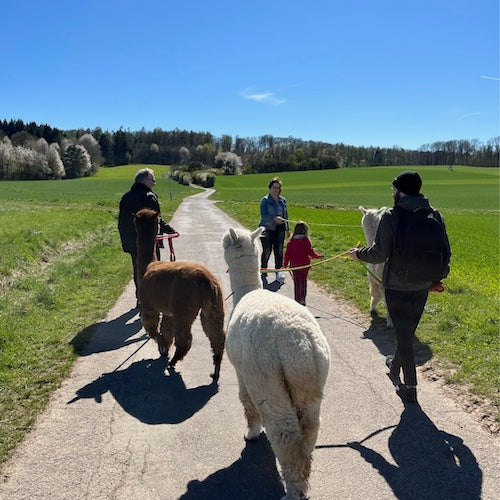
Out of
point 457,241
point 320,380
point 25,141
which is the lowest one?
point 457,241

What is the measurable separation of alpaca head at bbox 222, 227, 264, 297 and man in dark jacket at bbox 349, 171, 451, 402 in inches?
46.0

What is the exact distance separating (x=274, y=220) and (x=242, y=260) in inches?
186

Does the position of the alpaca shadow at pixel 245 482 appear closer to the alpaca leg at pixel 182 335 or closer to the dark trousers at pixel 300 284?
the alpaca leg at pixel 182 335

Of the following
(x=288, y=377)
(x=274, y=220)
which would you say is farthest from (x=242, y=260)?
(x=274, y=220)

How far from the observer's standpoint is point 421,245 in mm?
3812

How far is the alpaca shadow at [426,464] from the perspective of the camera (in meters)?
2.96

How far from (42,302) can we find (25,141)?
10040cm

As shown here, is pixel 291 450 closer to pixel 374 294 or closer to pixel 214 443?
pixel 214 443

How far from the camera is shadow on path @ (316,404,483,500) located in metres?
2.96

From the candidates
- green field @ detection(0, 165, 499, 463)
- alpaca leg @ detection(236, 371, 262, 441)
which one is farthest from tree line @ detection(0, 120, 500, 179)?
alpaca leg @ detection(236, 371, 262, 441)

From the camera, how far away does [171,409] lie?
4.10 meters

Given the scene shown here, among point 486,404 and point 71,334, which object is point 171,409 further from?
point 486,404

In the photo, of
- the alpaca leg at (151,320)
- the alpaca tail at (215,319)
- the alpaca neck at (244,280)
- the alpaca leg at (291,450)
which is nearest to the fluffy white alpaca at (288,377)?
the alpaca leg at (291,450)

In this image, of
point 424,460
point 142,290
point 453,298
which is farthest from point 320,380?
point 453,298
